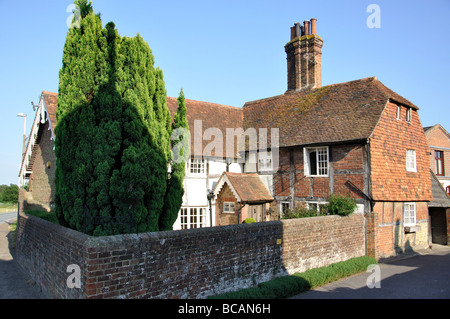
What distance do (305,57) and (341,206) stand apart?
11.7m

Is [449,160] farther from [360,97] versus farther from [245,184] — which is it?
[245,184]

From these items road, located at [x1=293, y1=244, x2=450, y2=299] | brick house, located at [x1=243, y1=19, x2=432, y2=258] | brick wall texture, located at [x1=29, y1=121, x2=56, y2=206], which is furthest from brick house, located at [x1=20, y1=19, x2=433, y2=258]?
brick wall texture, located at [x1=29, y1=121, x2=56, y2=206]

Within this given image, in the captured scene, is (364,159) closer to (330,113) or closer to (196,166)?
(330,113)

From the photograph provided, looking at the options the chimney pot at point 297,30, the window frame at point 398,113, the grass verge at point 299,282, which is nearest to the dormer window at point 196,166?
the grass verge at point 299,282

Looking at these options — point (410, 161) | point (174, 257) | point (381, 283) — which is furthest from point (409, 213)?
point (174, 257)

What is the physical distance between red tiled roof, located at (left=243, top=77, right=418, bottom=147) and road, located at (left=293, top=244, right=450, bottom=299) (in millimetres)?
5473

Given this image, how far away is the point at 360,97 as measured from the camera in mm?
16672

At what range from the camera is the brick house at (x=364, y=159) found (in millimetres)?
14352

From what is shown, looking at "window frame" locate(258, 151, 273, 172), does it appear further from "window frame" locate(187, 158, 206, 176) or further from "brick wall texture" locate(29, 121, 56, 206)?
"brick wall texture" locate(29, 121, 56, 206)

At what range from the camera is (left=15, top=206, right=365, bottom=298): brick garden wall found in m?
6.35

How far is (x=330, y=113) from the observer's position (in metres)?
16.9

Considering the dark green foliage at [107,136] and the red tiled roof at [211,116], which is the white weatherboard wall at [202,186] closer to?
the red tiled roof at [211,116]

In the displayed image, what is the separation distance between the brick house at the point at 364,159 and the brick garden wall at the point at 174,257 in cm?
347
